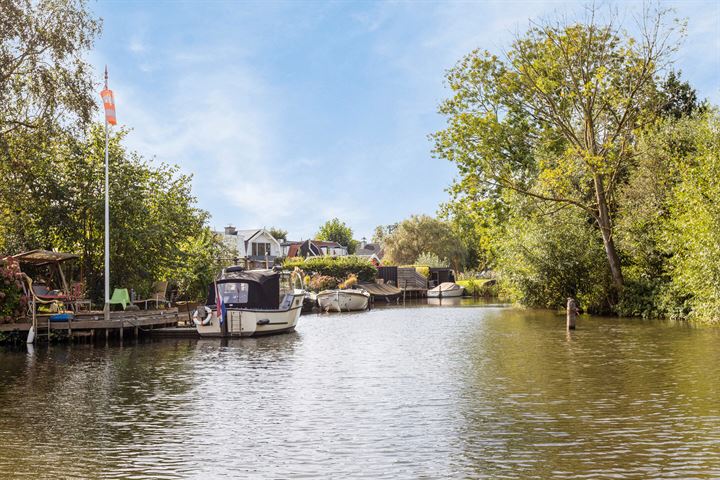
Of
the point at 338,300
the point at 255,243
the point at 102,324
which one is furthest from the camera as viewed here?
the point at 255,243

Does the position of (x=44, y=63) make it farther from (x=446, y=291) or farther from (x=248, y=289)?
(x=446, y=291)

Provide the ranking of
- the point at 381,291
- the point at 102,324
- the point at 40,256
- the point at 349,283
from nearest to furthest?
the point at 102,324
the point at 40,256
the point at 349,283
the point at 381,291

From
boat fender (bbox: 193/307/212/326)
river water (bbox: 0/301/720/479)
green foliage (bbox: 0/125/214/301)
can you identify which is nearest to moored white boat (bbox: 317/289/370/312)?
green foliage (bbox: 0/125/214/301)

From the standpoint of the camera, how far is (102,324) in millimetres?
30297

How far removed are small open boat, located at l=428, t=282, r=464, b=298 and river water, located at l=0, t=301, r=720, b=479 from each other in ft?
166

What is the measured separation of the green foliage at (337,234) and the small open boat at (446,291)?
6405 centimetres

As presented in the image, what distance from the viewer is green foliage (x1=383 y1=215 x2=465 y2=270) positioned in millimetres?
99438

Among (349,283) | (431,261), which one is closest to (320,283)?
(349,283)

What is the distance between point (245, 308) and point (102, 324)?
20.8ft

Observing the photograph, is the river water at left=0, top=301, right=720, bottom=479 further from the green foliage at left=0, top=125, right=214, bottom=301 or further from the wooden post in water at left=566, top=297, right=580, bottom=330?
the green foliage at left=0, top=125, right=214, bottom=301

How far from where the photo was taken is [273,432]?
43.6ft

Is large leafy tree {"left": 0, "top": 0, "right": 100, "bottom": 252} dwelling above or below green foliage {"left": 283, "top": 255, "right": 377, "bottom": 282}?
above

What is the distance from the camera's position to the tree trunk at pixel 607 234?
40219 mm

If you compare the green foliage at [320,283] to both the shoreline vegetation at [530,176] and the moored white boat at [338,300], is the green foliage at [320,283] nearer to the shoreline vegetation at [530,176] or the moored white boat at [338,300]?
the moored white boat at [338,300]
